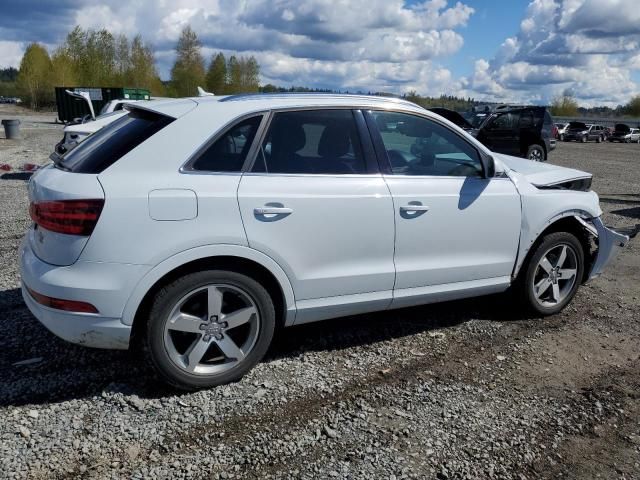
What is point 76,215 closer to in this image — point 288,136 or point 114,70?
point 288,136

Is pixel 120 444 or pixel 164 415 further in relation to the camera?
pixel 164 415

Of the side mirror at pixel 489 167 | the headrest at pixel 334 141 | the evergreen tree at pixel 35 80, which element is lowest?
the side mirror at pixel 489 167

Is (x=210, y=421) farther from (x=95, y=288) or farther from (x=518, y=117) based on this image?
(x=518, y=117)

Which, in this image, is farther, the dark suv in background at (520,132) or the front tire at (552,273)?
the dark suv in background at (520,132)

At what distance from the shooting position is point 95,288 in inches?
116

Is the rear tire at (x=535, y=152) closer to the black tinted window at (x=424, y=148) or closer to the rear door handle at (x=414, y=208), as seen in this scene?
the black tinted window at (x=424, y=148)

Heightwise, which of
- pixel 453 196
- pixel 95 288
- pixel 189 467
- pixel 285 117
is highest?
pixel 285 117

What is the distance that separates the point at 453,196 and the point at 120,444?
2655 millimetres

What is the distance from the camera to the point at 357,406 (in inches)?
131

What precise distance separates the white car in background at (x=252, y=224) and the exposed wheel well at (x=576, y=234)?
0.69 feet

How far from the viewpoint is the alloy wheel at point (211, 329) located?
127 inches

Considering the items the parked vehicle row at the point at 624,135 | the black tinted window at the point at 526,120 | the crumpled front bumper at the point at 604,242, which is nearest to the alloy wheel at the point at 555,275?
the crumpled front bumper at the point at 604,242

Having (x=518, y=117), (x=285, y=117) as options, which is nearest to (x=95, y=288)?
(x=285, y=117)

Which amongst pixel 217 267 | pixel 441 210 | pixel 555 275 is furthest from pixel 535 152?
pixel 217 267
